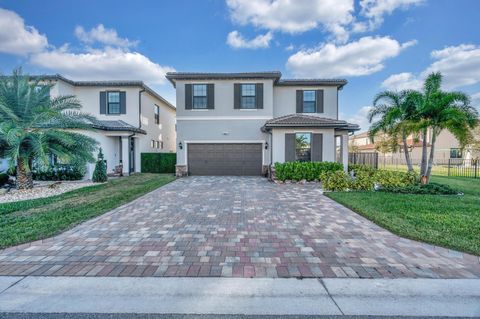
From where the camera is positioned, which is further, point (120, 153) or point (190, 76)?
point (120, 153)

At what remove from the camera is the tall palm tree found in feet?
32.6

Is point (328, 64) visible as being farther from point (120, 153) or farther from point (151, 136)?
point (120, 153)

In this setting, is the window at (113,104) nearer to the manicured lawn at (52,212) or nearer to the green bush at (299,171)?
the manicured lawn at (52,212)

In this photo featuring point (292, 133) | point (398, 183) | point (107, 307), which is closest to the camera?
point (107, 307)

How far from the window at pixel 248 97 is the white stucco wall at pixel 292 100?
5.21 ft

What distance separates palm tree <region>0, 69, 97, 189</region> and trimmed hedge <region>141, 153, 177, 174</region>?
706cm

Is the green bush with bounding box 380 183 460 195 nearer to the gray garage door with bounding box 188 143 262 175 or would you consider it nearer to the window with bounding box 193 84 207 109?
the gray garage door with bounding box 188 143 262 175

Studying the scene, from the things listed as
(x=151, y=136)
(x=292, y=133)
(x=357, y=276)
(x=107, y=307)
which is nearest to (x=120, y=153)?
(x=151, y=136)

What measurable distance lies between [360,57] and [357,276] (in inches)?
728

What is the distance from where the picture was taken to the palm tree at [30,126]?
8.50 metres

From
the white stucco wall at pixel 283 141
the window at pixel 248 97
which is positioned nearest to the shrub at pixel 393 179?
the white stucco wall at pixel 283 141

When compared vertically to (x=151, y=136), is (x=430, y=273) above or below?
below

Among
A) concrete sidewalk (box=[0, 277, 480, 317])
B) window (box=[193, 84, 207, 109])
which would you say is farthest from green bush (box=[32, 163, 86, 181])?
concrete sidewalk (box=[0, 277, 480, 317])

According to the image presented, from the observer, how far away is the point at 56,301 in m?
2.64
